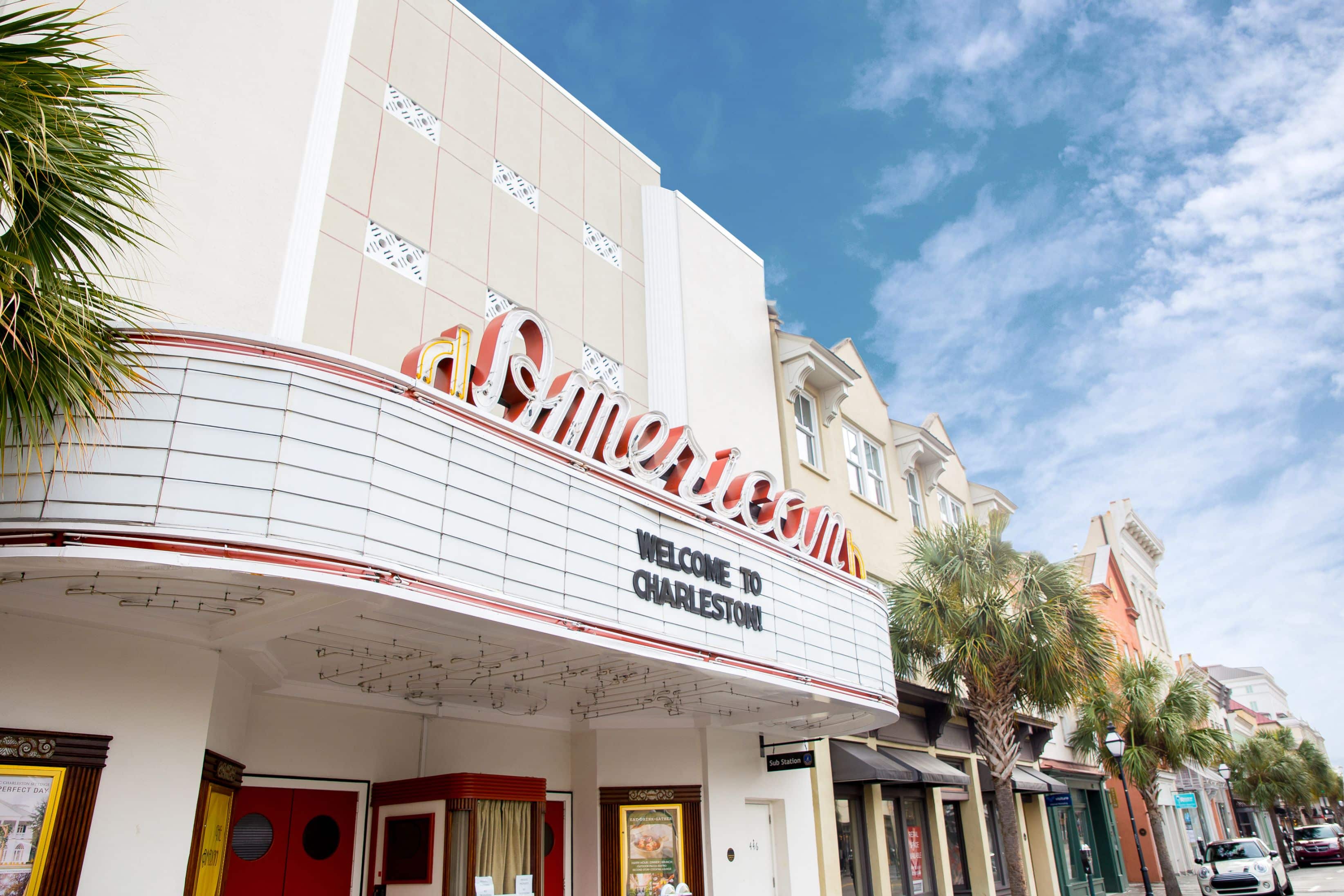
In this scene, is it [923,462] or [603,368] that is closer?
[603,368]

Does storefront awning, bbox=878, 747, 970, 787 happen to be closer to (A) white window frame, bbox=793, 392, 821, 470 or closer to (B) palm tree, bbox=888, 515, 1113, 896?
(B) palm tree, bbox=888, 515, 1113, 896

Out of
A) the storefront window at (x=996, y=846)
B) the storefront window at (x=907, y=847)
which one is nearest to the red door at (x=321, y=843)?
the storefront window at (x=907, y=847)

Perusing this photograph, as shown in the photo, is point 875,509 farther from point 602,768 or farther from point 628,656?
point 628,656

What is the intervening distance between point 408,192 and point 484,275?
1.56m

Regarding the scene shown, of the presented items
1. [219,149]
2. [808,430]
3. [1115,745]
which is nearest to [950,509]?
[1115,745]

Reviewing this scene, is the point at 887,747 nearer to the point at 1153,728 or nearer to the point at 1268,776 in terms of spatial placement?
the point at 1153,728

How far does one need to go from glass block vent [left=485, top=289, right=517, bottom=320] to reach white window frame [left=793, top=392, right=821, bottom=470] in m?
A: 7.99

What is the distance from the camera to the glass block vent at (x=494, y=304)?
13.2m

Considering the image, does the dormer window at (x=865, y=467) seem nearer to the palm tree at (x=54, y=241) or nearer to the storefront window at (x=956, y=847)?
the storefront window at (x=956, y=847)

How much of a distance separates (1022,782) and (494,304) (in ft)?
63.3

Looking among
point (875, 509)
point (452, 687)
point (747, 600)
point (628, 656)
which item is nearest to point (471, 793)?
point (452, 687)

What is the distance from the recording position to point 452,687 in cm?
1107

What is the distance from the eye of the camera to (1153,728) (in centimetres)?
2598

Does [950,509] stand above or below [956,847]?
above
